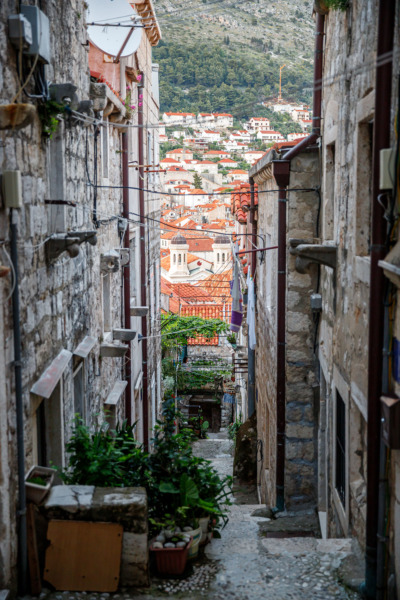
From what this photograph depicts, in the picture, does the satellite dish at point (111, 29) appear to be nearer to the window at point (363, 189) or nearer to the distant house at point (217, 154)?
the window at point (363, 189)

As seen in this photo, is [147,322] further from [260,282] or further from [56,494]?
[56,494]

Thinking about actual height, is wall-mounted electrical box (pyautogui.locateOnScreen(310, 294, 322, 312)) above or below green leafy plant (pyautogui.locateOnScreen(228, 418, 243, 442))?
above

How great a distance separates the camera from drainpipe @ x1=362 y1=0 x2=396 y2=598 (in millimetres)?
4453

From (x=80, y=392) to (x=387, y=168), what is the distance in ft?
15.8

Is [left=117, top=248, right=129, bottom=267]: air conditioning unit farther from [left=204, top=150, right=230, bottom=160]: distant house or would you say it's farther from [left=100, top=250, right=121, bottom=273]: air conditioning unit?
[left=204, top=150, right=230, bottom=160]: distant house

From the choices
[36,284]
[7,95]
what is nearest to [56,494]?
[36,284]

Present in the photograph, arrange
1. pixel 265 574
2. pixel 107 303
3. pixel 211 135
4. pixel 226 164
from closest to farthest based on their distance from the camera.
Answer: pixel 265 574 → pixel 107 303 → pixel 226 164 → pixel 211 135

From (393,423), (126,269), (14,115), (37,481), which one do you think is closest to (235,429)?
(126,269)

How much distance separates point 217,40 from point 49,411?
492 feet

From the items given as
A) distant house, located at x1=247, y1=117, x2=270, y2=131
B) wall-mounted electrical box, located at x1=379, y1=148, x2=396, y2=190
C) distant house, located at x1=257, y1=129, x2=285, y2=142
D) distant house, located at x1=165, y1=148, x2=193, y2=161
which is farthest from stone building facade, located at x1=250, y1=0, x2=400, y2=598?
distant house, located at x1=247, y1=117, x2=270, y2=131

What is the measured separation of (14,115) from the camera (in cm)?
439

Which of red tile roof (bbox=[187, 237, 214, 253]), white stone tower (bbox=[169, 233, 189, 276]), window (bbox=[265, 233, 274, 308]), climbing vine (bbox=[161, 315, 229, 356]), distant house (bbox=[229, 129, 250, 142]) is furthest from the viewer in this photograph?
distant house (bbox=[229, 129, 250, 142])

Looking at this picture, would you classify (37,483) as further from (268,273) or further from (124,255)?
(268,273)

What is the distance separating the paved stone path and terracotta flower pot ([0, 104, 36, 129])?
345 cm
